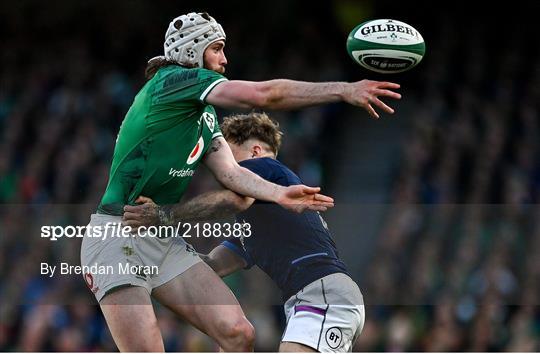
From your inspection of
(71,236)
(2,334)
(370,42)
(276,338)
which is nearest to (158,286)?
(370,42)

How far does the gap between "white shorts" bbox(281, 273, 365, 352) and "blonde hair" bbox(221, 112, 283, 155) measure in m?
1.01

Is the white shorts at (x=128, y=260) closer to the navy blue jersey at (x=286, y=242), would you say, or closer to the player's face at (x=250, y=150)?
the navy blue jersey at (x=286, y=242)

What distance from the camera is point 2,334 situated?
10.9m

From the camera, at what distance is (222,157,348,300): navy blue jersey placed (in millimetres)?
6582

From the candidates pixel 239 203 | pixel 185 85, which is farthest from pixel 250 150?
pixel 185 85

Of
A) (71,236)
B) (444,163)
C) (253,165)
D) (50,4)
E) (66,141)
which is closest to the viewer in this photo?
(253,165)

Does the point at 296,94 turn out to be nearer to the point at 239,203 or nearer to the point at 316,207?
the point at 316,207

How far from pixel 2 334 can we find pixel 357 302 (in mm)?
5377

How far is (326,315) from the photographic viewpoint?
6.43 m

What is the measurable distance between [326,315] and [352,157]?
24.5ft

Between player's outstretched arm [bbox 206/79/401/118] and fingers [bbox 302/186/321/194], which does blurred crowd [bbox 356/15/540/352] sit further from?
player's outstretched arm [bbox 206/79/401/118]

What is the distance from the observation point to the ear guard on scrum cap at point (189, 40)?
260 inches

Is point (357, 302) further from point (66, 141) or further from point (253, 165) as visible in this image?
point (66, 141)

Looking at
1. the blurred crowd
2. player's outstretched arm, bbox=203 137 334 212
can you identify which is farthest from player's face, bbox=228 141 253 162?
the blurred crowd
